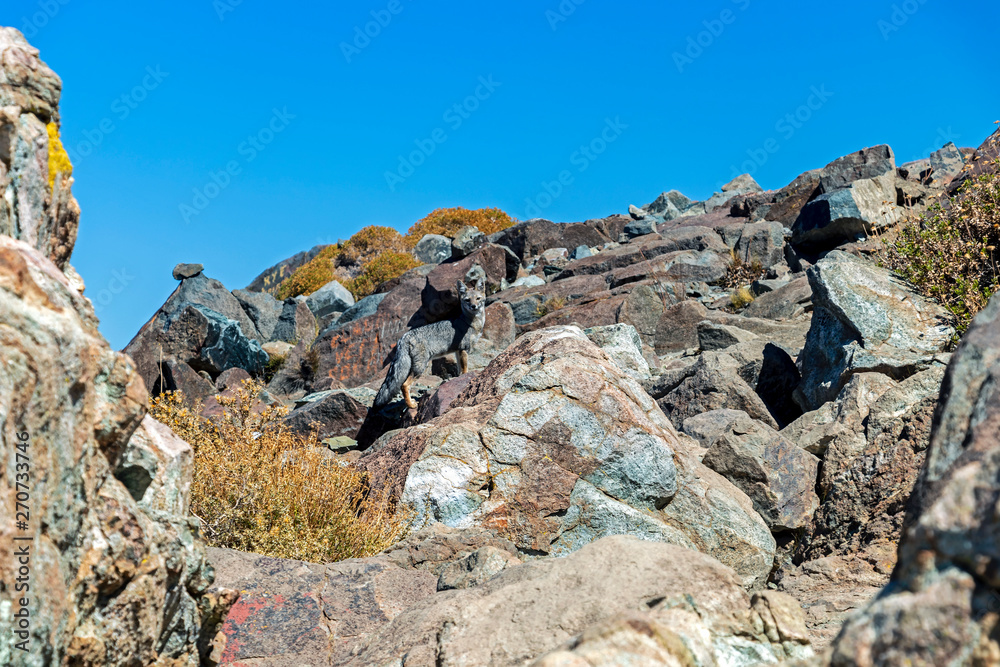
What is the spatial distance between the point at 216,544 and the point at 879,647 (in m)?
4.86

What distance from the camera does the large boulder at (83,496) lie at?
2.04 metres

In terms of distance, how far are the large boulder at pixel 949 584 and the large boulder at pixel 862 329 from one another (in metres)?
6.51

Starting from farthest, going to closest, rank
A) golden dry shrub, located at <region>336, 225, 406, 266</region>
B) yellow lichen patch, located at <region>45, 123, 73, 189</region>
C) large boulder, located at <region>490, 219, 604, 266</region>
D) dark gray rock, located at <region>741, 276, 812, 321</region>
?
golden dry shrub, located at <region>336, 225, 406, 266</region> < large boulder, located at <region>490, 219, 604, 266</region> < dark gray rock, located at <region>741, 276, 812, 321</region> < yellow lichen patch, located at <region>45, 123, 73, 189</region>

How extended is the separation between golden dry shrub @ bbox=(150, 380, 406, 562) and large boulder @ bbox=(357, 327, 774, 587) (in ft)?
0.92

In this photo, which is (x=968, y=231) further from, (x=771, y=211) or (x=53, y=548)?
(x=771, y=211)

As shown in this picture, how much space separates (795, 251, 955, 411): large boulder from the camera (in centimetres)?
802

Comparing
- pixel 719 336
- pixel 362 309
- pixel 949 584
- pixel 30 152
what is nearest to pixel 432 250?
pixel 362 309

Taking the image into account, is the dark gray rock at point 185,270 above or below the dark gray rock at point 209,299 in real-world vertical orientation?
above

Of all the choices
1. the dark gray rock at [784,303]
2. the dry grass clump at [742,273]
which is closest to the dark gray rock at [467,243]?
the dry grass clump at [742,273]

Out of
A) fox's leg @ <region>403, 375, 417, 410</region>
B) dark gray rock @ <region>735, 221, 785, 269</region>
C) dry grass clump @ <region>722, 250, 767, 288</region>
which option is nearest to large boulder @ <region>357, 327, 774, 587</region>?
fox's leg @ <region>403, 375, 417, 410</region>

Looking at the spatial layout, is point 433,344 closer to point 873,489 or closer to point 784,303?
point 784,303

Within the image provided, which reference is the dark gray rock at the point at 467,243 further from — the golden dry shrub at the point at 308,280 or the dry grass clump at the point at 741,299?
the dry grass clump at the point at 741,299

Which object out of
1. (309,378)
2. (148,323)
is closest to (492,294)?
(309,378)

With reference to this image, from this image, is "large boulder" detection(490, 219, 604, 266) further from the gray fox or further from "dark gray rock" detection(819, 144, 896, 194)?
the gray fox
